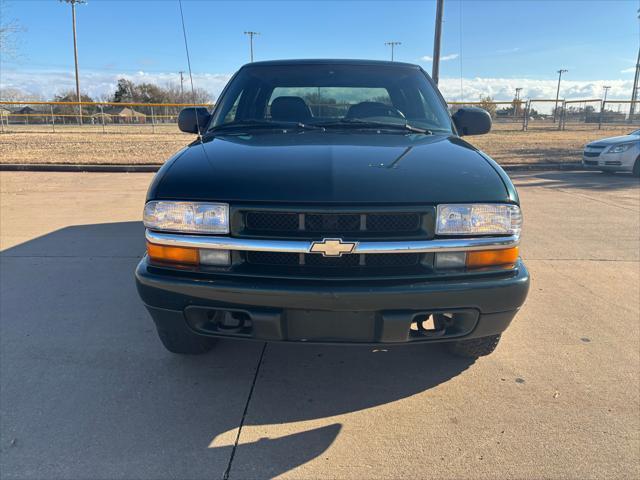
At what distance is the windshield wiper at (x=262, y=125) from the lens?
2.88m

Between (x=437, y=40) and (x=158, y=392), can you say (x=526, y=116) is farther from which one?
(x=158, y=392)

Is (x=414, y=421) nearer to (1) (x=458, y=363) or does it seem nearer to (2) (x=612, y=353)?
(1) (x=458, y=363)

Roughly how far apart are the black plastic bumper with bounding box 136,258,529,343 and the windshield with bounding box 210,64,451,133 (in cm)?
140

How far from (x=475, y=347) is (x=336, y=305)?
1.14 meters

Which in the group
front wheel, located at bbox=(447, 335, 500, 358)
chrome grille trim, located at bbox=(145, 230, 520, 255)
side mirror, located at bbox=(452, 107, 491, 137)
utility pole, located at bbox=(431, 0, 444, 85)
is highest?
utility pole, located at bbox=(431, 0, 444, 85)

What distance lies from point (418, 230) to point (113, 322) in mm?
2318

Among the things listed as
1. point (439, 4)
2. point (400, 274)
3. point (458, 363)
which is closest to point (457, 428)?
point (458, 363)

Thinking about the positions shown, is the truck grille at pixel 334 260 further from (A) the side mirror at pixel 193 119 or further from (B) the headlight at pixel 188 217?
(A) the side mirror at pixel 193 119

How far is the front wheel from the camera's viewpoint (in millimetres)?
2561

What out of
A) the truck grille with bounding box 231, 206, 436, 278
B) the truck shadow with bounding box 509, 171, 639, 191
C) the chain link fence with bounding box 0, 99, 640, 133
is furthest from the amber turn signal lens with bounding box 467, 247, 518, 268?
the chain link fence with bounding box 0, 99, 640, 133

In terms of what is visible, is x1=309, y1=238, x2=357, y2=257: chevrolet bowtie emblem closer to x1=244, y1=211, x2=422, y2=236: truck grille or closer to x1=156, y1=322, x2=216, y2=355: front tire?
x1=244, y1=211, x2=422, y2=236: truck grille

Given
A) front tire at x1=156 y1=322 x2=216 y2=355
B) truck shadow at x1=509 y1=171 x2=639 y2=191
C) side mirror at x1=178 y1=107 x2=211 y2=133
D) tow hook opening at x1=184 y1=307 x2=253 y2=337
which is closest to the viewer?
tow hook opening at x1=184 y1=307 x2=253 y2=337

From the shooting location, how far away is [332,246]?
75.3 inches

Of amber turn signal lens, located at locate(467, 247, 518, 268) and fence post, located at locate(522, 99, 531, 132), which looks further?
fence post, located at locate(522, 99, 531, 132)
